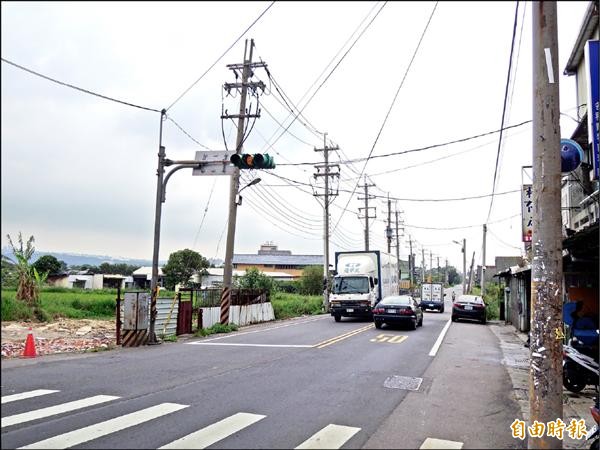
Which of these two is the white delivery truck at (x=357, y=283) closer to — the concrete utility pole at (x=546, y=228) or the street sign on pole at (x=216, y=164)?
the street sign on pole at (x=216, y=164)

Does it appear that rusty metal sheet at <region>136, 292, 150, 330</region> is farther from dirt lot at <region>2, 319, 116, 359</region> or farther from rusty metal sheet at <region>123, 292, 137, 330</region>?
dirt lot at <region>2, 319, 116, 359</region>

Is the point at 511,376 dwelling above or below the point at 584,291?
below

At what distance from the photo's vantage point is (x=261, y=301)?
87.5 feet

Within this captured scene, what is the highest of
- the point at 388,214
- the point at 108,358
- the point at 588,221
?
the point at 388,214

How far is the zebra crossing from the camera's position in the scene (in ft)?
18.4

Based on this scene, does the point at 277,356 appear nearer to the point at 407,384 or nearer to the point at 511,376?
the point at 407,384

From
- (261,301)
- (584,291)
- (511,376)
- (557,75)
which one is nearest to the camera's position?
(557,75)

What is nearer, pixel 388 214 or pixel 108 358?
pixel 108 358

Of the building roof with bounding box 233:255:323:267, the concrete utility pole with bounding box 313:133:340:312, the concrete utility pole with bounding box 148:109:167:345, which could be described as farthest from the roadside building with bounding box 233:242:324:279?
the concrete utility pole with bounding box 148:109:167:345

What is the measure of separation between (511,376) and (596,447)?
5.64m

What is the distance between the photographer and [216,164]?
1552cm

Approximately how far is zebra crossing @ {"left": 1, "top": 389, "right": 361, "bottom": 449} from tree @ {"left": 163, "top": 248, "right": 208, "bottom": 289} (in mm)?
42393

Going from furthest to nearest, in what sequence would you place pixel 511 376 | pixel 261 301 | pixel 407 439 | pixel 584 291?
pixel 261 301, pixel 584 291, pixel 511 376, pixel 407 439

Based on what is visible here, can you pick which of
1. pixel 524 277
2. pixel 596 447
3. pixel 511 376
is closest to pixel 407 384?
pixel 511 376
